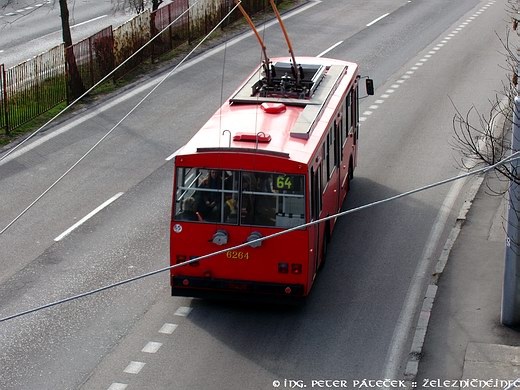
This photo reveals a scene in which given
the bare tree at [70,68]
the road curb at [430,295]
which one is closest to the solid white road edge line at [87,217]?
the road curb at [430,295]

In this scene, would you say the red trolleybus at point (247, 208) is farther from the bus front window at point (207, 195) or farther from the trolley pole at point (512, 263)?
the trolley pole at point (512, 263)

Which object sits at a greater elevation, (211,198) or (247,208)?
(211,198)

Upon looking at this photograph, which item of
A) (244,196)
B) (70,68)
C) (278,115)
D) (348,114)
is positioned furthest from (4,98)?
(244,196)

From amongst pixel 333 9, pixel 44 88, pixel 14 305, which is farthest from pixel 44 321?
pixel 333 9

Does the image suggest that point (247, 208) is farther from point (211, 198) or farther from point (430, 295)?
point (430, 295)

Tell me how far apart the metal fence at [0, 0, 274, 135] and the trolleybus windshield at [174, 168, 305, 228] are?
11.2m

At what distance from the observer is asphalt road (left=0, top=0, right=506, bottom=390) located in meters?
15.1

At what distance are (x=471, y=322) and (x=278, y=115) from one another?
4.23 m

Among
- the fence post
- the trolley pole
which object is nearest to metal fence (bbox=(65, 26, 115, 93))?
the fence post

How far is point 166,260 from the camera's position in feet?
60.8

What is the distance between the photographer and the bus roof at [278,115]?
1617cm

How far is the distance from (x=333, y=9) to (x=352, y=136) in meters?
21.6

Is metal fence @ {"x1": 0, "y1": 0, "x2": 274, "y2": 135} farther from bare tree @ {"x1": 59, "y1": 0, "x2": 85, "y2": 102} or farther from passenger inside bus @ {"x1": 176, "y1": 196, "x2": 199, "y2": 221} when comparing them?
passenger inside bus @ {"x1": 176, "y1": 196, "x2": 199, "y2": 221}

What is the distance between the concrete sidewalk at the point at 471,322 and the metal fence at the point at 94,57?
1170 cm
